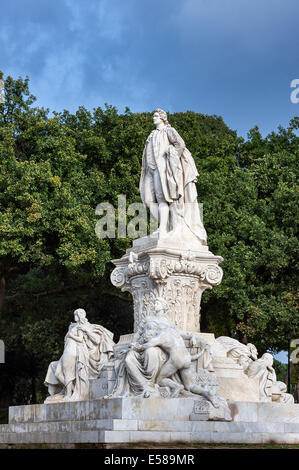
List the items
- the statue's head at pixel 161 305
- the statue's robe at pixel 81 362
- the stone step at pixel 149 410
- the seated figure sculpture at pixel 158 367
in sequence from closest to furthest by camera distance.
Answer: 1. the stone step at pixel 149 410
2. the seated figure sculpture at pixel 158 367
3. the statue's head at pixel 161 305
4. the statue's robe at pixel 81 362

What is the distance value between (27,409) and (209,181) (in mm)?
14965

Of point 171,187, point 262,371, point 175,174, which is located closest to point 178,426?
point 262,371

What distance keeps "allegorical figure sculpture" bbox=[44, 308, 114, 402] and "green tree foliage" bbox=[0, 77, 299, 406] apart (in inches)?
383

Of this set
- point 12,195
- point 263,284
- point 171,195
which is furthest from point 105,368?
point 263,284

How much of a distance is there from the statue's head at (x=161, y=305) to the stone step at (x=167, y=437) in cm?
283

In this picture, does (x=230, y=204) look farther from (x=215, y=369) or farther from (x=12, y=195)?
(x=215, y=369)

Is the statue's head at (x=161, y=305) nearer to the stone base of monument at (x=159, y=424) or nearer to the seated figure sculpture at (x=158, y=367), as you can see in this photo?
the seated figure sculpture at (x=158, y=367)

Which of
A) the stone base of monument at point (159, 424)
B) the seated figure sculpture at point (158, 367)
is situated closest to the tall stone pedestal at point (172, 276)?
the seated figure sculpture at point (158, 367)

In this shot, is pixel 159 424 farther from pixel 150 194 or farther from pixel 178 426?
pixel 150 194

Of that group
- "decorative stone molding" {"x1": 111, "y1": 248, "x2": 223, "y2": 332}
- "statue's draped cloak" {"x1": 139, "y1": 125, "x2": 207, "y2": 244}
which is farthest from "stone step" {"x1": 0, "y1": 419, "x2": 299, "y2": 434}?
"statue's draped cloak" {"x1": 139, "y1": 125, "x2": 207, "y2": 244}

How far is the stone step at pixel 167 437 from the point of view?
1237 cm

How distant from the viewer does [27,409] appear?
16.4 metres

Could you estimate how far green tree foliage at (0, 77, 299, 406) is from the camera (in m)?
26.5

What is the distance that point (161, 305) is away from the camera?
1506cm
